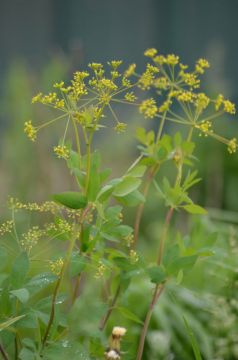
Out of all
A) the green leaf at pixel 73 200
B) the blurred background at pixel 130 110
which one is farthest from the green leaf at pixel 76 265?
the blurred background at pixel 130 110

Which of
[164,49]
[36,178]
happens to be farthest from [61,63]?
[164,49]

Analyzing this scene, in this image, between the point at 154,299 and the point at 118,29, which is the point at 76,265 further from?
the point at 118,29

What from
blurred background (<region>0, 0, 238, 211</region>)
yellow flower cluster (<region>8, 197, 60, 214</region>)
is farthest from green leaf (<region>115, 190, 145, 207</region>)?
blurred background (<region>0, 0, 238, 211</region>)

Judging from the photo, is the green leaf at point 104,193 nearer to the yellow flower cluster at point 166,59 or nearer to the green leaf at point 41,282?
the green leaf at point 41,282

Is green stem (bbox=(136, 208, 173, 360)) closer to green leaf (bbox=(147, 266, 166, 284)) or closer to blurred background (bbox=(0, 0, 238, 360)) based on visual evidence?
green leaf (bbox=(147, 266, 166, 284))

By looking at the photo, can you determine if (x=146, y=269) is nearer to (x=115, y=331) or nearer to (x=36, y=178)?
(x=115, y=331)
